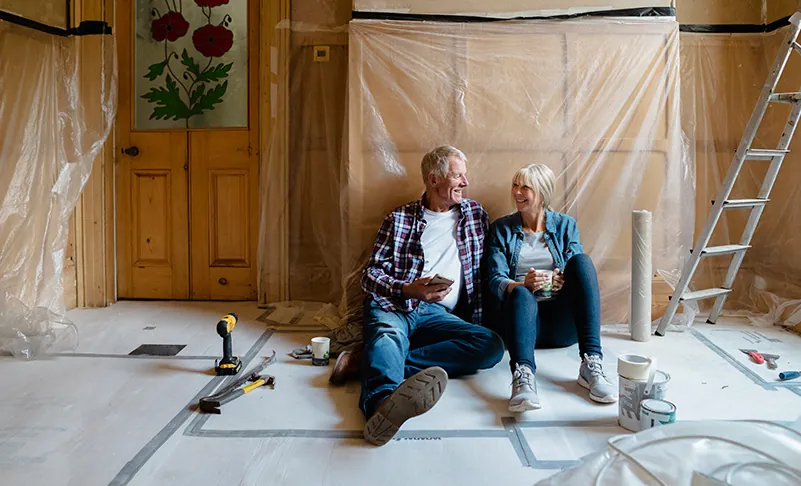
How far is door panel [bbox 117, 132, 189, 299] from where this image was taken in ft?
10.8

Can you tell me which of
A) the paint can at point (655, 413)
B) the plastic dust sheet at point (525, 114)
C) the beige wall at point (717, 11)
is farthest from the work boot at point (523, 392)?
the beige wall at point (717, 11)

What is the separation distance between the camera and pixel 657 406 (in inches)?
62.8

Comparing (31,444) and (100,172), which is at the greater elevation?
(100,172)

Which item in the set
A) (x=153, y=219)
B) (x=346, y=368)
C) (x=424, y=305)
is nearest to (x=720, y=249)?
(x=424, y=305)

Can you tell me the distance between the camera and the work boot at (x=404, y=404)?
5.12 ft

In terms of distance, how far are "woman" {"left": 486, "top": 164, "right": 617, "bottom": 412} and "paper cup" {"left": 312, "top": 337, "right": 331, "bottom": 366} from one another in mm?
655

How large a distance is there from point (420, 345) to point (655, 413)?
0.85 meters

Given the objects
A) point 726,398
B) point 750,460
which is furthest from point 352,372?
point 750,460

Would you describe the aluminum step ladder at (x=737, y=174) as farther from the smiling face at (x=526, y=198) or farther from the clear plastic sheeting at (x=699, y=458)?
the clear plastic sheeting at (x=699, y=458)

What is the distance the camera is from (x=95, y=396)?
1.93m

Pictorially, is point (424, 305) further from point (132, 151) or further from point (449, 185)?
point (132, 151)

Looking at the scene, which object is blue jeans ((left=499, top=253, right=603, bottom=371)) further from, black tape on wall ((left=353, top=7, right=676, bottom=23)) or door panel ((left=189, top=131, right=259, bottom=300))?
door panel ((left=189, top=131, right=259, bottom=300))

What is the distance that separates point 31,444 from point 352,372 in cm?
96

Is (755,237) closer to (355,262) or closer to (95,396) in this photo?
(355,262)
